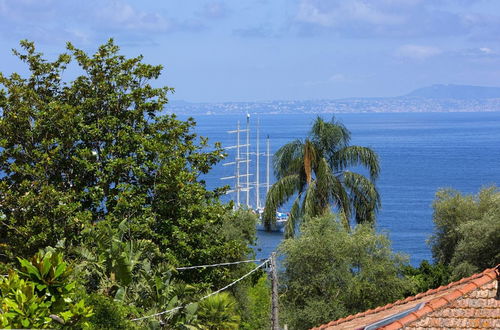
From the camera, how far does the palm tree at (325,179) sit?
31.1m

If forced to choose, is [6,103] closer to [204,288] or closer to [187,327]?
[204,288]

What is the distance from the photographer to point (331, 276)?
27406 mm

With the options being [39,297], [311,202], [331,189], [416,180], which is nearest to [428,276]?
[331,189]

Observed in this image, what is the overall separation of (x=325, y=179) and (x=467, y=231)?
7.01 metres

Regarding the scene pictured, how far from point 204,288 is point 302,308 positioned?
583 cm

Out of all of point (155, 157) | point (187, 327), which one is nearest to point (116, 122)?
point (155, 157)

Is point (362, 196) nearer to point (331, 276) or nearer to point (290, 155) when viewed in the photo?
point (290, 155)

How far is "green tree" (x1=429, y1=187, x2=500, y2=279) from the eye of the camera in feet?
105

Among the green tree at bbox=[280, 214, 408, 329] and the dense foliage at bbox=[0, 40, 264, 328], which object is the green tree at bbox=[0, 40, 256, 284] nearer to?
the dense foliage at bbox=[0, 40, 264, 328]

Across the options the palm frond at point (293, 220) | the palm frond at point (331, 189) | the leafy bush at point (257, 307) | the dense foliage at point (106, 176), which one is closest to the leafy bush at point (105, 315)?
the dense foliage at point (106, 176)

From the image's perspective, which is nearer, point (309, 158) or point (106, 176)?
point (106, 176)

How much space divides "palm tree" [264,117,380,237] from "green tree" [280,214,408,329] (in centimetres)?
247

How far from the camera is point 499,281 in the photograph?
40.1 ft

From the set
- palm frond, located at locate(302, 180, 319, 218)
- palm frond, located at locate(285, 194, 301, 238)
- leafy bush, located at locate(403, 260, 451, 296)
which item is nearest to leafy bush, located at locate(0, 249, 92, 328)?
palm frond, located at locate(302, 180, 319, 218)
